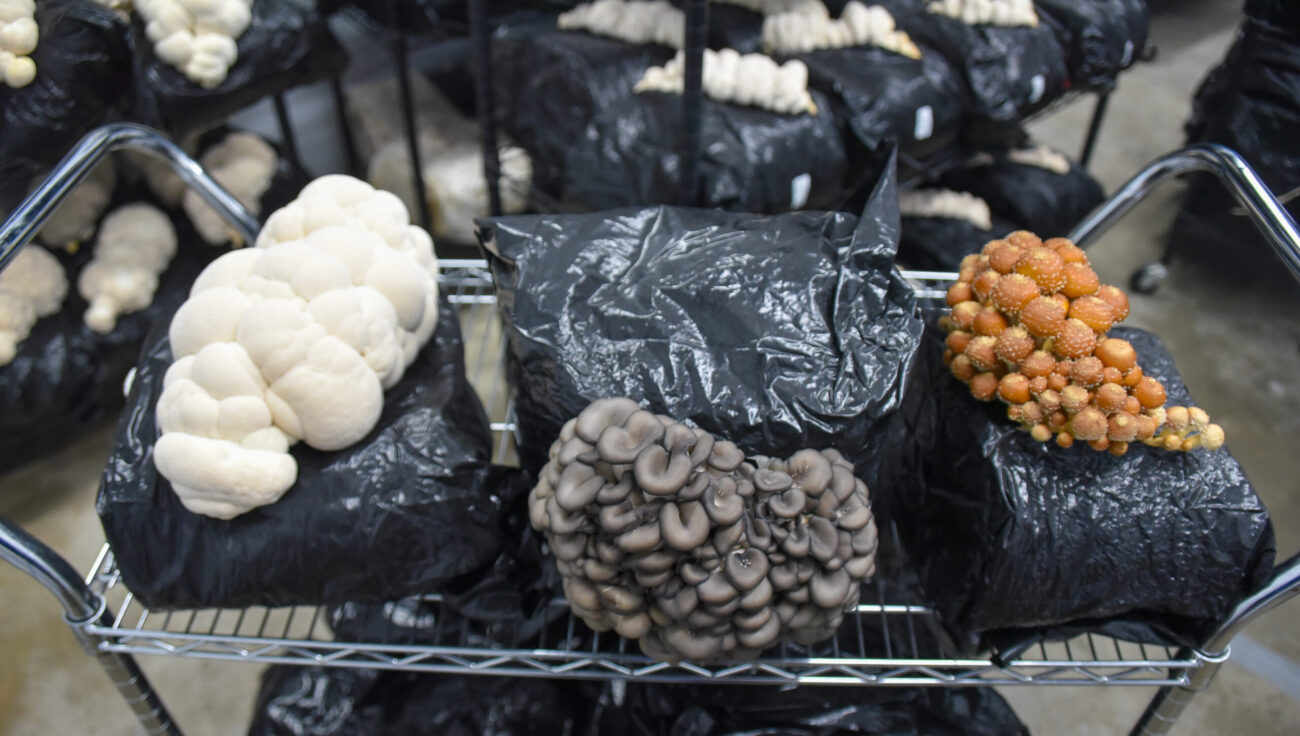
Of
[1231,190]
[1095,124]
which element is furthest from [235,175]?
[1095,124]

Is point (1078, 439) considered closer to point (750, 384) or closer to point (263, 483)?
point (750, 384)

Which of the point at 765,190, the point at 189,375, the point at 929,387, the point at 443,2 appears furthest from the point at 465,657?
the point at 443,2

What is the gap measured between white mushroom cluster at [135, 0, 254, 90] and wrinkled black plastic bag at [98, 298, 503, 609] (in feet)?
2.62

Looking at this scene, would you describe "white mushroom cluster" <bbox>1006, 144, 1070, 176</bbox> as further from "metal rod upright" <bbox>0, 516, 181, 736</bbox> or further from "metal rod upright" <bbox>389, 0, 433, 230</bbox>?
"metal rod upright" <bbox>0, 516, 181, 736</bbox>

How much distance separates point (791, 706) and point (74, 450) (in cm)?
164

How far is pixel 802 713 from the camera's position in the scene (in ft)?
3.86

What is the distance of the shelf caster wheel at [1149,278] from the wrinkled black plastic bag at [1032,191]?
30 centimetres

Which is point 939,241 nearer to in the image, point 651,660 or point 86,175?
point 651,660

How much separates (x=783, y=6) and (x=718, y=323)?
3.78 feet

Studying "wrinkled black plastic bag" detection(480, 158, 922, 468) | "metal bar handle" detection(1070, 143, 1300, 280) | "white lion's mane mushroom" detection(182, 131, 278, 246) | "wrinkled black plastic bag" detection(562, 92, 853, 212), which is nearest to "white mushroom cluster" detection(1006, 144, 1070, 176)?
"wrinkled black plastic bag" detection(562, 92, 853, 212)

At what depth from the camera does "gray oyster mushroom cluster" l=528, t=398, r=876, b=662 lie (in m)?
0.79

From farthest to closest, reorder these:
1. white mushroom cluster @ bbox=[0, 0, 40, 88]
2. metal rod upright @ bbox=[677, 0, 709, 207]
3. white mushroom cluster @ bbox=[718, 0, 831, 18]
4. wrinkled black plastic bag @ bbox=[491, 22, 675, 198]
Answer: white mushroom cluster @ bbox=[718, 0, 831, 18], wrinkled black plastic bag @ bbox=[491, 22, 675, 198], metal rod upright @ bbox=[677, 0, 709, 207], white mushroom cluster @ bbox=[0, 0, 40, 88]

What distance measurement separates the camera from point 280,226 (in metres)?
1.05

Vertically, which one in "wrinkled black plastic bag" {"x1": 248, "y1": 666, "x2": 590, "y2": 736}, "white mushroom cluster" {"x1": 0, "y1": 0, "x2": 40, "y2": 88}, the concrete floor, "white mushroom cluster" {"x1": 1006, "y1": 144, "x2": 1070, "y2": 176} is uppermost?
"white mushroom cluster" {"x1": 0, "y1": 0, "x2": 40, "y2": 88}
